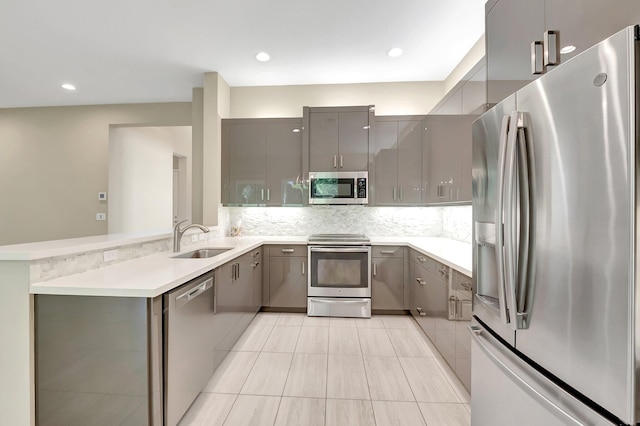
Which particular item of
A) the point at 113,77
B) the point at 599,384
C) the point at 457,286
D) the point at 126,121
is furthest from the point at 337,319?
the point at 126,121

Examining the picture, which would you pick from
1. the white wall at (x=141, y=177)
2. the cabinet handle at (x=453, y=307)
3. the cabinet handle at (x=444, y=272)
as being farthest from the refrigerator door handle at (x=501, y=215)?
the white wall at (x=141, y=177)

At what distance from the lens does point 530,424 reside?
3.12 feet

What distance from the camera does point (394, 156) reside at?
11.9 ft

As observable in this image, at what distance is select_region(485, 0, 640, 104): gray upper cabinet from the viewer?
30.9 inches

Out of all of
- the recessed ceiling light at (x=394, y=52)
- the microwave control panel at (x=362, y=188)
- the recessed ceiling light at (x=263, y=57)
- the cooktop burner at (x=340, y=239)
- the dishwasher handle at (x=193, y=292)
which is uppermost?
the recessed ceiling light at (x=263, y=57)

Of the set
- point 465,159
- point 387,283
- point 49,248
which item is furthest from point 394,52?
point 49,248

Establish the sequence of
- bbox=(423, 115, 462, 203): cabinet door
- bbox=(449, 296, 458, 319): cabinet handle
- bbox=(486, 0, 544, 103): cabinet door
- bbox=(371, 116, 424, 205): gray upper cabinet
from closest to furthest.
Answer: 1. bbox=(486, 0, 544, 103): cabinet door
2. bbox=(449, 296, 458, 319): cabinet handle
3. bbox=(423, 115, 462, 203): cabinet door
4. bbox=(371, 116, 424, 205): gray upper cabinet

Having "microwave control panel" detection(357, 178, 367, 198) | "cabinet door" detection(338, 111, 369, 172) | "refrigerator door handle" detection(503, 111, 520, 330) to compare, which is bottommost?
"refrigerator door handle" detection(503, 111, 520, 330)

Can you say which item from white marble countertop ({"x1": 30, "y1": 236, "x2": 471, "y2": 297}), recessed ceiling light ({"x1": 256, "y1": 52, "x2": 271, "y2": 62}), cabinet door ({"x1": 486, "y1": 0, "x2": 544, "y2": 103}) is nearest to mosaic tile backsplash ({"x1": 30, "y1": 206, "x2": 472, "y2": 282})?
white marble countertop ({"x1": 30, "y1": 236, "x2": 471, "y2": 297})

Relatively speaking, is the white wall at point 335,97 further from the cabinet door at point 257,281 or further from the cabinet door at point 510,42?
the cabinet door at point 510,42

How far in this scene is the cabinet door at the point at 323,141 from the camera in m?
3.63

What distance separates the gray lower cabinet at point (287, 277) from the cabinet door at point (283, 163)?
0.66 m

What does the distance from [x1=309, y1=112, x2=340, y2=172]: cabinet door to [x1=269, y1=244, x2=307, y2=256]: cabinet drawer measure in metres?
1.01

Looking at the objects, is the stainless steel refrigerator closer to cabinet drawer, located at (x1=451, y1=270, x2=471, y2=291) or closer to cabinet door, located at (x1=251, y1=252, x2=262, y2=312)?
cabinet drawer, located at (x1=451, y1=270, x2=471, y2=291)
